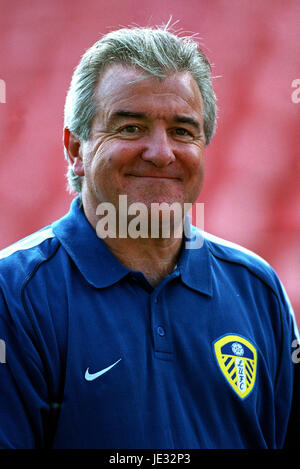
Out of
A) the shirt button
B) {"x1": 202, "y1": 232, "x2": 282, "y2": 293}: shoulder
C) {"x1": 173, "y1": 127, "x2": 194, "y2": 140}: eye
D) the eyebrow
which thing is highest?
the eyebrow

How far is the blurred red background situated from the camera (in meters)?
2.41

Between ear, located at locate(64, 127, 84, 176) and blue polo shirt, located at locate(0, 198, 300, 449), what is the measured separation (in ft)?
0.25

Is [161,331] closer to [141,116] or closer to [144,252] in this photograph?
[144,252]

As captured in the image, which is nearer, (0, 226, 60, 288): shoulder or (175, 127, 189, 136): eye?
(0, 226, 60, 288): shoulder

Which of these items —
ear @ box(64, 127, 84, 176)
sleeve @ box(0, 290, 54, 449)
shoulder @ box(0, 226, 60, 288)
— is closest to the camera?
sleeve @ box(0, 290, 54, 449)

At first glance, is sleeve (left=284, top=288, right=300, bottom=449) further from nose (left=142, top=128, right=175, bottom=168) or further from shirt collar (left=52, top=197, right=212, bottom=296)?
nose (left=142, top=128, right=175, bottom=168)

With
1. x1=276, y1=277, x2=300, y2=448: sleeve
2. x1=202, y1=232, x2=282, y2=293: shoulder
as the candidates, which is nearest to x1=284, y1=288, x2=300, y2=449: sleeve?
x1=276, y1=277, x2=300, y2=448: sleeve

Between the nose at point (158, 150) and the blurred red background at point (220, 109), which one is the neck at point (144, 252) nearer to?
the nose at point (158, 150)

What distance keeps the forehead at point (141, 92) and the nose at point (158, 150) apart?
47 millimetres

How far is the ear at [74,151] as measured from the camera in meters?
1.38

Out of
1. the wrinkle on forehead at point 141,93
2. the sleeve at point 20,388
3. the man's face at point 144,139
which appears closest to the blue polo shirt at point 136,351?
the sleeve at point 20,388

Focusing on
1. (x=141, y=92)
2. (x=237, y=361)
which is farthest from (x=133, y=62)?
(x=237, y=361)
